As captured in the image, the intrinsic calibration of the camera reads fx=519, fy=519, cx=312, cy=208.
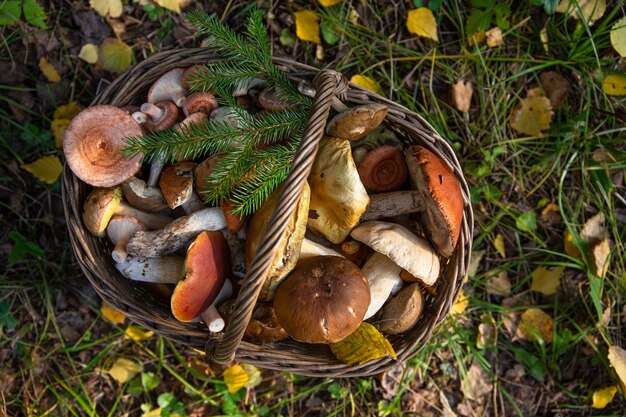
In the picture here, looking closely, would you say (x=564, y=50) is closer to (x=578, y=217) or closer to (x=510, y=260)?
(x=578, y=217)

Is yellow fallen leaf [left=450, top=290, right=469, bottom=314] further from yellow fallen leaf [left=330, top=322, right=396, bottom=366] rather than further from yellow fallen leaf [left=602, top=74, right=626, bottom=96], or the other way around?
yellow fallen leaf [left=602, top=74, right=626, bottom=96]

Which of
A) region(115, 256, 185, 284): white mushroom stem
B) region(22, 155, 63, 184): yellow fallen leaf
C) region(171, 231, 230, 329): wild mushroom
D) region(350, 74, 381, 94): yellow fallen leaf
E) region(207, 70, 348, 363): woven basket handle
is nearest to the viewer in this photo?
region(207, 70, 348, 363): woven basket handle

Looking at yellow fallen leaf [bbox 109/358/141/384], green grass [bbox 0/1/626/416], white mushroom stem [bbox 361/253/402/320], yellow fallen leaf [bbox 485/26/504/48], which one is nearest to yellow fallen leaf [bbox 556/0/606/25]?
green grass [bbox 0/1/626/416]

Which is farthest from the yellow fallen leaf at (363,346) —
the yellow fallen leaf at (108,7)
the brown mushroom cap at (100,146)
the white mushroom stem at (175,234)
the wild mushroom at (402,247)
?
the yellow fallen leaf at (108,7)

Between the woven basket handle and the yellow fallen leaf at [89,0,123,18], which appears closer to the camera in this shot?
the woven basket handle

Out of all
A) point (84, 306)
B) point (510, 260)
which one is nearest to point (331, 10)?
point (510, 260)

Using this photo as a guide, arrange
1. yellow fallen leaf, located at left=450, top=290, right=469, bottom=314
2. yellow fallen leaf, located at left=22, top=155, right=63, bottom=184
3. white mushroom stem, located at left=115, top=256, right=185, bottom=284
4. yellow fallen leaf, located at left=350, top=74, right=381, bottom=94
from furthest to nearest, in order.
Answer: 1. yellow fallen leaf, located at left=450, top=290, right=469, bottom=314
2. yellow fallen leaf, located at left=350, top=74, right=381, bottom=94
3. yellow fallen leaf, located at left=22, top=155, right=63, bottom=184
4. white mushroom stem, located at left=115, top=256, right=185, bottom=284

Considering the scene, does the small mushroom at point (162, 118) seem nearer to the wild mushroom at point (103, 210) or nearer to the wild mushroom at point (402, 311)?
the wild mushroom at point (103, 210)

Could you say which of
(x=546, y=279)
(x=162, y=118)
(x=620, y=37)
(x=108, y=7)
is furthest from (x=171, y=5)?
(x=546, y=279)
